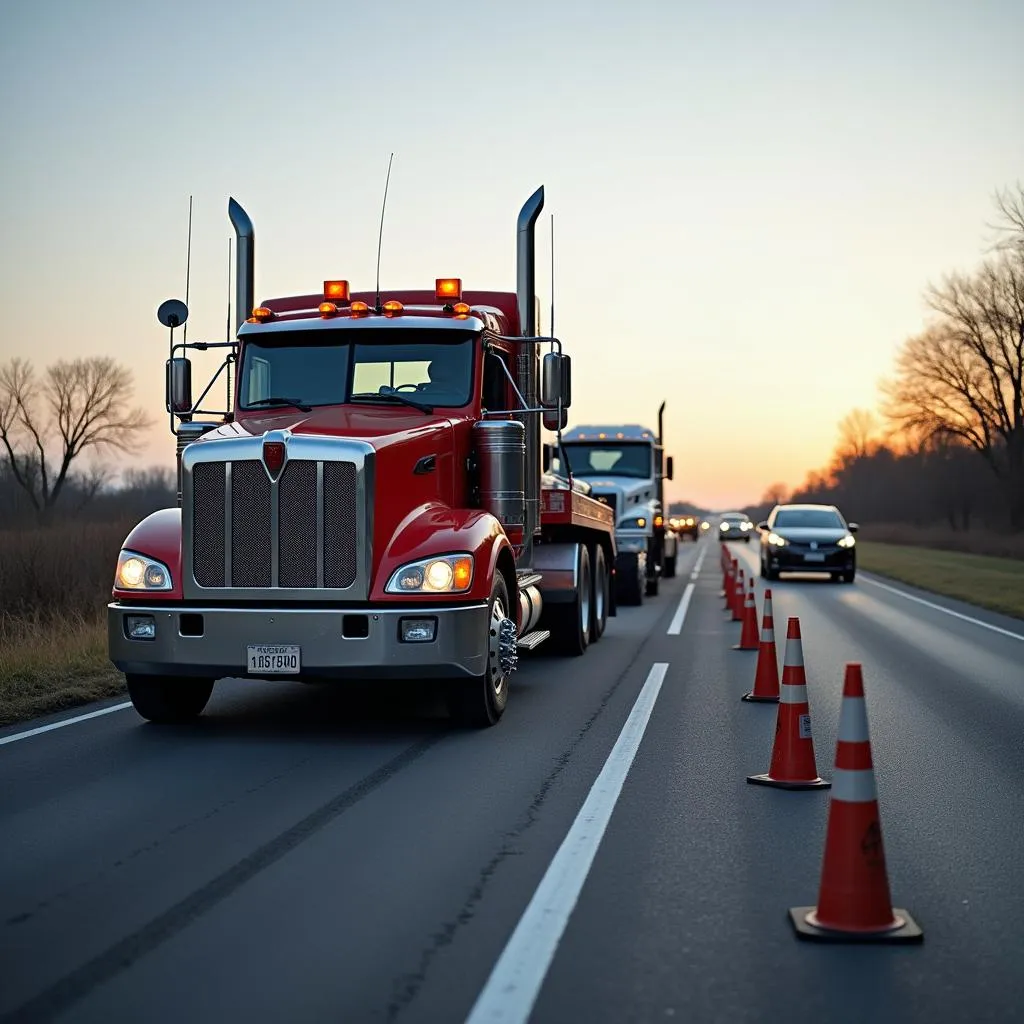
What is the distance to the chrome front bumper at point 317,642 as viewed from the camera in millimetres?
8898

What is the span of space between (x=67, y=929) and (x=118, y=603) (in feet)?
15.7

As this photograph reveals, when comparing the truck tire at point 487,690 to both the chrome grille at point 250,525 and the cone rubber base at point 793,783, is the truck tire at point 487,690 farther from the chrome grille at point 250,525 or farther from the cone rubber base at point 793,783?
the cone rubber base at point 793,783

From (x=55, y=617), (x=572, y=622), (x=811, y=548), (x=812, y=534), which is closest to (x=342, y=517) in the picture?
(x=572, y=622)

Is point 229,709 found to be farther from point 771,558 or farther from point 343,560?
point 771,558

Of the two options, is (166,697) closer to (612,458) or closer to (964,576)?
(612,458)

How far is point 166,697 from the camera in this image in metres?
9.88

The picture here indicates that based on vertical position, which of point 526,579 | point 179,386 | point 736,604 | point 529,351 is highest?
point 529,351

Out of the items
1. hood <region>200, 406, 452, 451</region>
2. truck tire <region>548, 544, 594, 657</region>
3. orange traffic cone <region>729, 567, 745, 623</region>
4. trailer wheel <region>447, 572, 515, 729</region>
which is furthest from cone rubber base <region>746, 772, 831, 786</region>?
orange traffic cone <region>729, 567, 745, 623</region>

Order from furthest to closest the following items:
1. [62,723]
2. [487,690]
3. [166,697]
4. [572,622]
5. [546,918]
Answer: [572,622]
[62,723]
[166,697]
[487,690]
[546,918]

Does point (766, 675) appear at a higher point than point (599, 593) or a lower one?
lower

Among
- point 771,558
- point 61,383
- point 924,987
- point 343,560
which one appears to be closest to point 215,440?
point 343,560

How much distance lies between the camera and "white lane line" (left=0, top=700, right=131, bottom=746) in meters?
9.30

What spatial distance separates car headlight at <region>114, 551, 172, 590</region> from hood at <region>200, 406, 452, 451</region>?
0.92 m

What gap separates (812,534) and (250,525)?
25.6m
